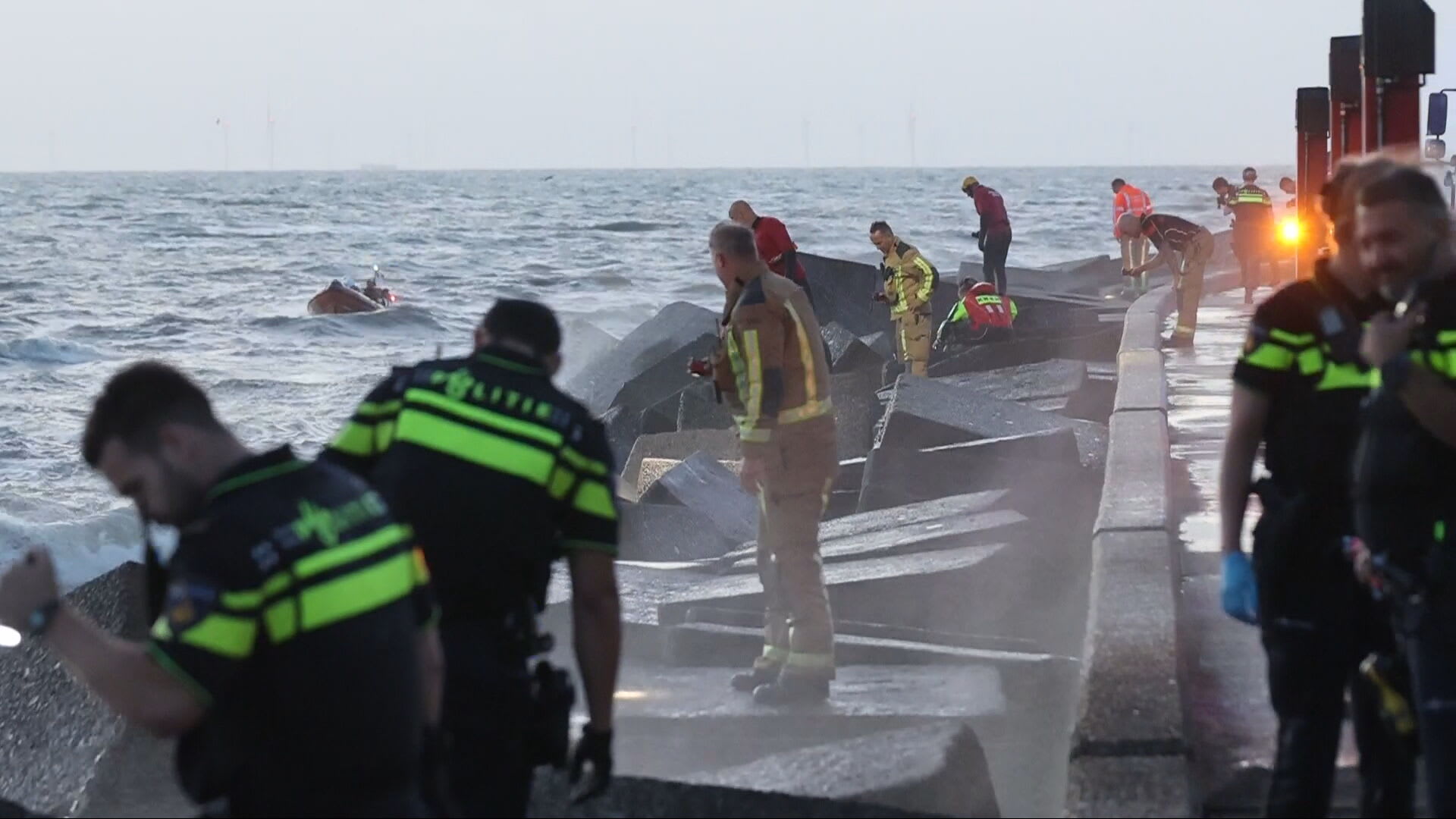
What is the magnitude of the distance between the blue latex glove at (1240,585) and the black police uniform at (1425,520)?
36cm

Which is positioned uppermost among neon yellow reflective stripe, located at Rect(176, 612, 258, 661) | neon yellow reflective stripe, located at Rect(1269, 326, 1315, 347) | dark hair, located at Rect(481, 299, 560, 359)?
dark hair, located at Rect(481, 299, 560, 359)

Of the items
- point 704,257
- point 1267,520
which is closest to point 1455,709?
point 1267,520

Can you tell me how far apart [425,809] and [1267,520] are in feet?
6.31

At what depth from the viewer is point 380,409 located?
417 centimetres

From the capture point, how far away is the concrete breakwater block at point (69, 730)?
237 inches

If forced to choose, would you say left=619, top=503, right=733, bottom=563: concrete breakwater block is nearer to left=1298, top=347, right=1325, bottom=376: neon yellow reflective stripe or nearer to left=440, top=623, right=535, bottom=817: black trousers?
left=440, top=623, right=535, bottom=817: black trousers

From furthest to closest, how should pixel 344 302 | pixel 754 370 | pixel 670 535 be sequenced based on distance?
pixel 344 302, pixel 670 535, pixel 754 370

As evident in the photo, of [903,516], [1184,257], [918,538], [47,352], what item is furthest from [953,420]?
[47,352]

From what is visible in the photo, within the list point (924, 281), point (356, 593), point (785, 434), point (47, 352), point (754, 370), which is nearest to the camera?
point (356, 593)

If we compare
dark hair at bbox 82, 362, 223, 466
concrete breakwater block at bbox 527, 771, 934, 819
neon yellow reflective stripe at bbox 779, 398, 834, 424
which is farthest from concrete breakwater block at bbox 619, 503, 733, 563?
dark hair at bbox 82, 362, 223, 466

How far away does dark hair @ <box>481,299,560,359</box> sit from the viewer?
4.21 m

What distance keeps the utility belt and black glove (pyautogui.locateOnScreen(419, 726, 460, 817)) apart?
0.54m

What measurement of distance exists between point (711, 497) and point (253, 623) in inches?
337

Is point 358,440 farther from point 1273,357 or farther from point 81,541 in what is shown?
point 81,541
